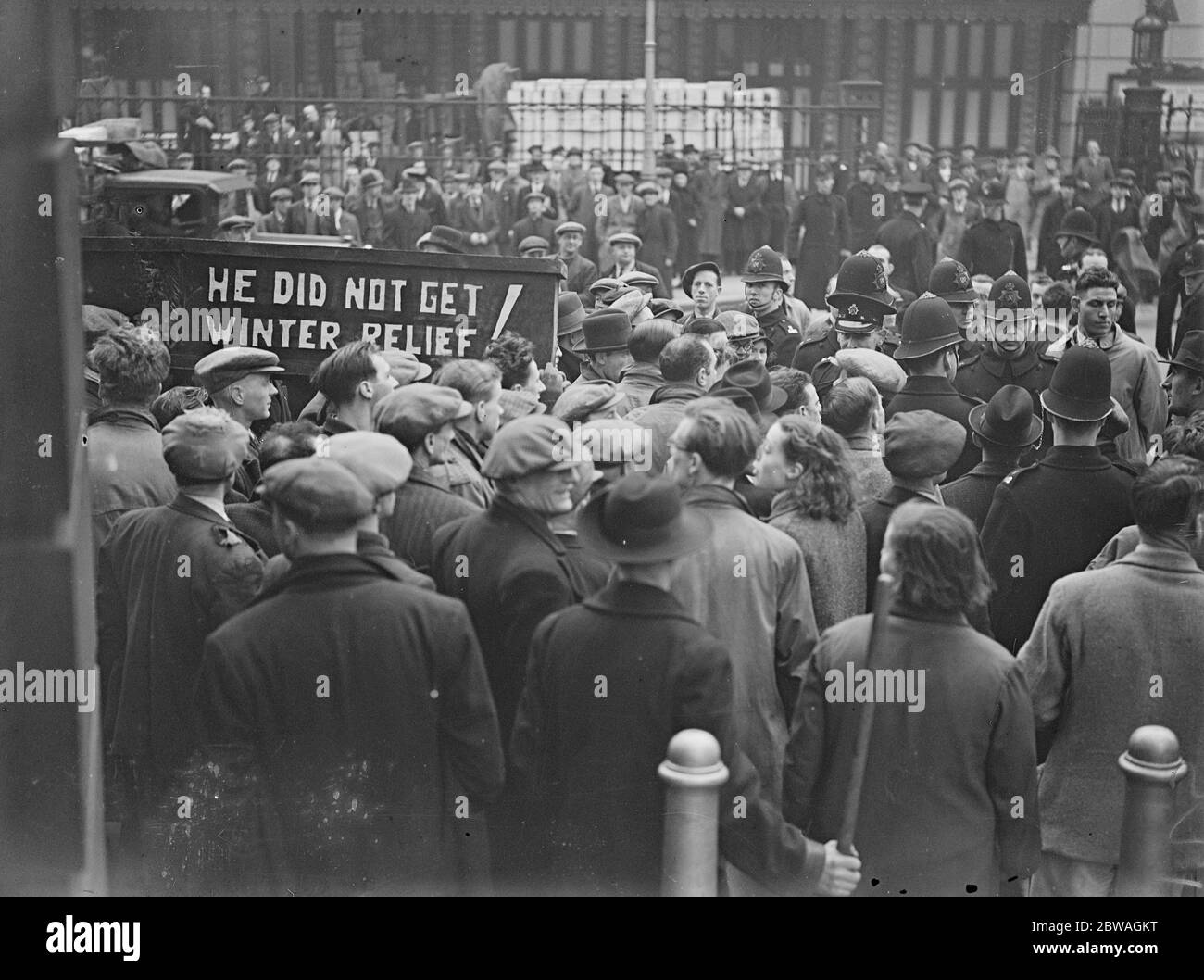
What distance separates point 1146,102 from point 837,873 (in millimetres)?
8472

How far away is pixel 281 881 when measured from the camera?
4098 millimetres

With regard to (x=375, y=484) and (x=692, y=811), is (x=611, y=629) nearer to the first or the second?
(x=692, y=811)

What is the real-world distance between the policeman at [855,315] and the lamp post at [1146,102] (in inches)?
73.2

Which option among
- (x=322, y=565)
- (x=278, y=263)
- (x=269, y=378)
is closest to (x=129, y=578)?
(x=322, y=565)

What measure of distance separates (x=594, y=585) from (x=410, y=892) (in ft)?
3.30

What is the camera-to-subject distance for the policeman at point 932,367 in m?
5.69

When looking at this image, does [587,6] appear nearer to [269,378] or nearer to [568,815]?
[269,378]

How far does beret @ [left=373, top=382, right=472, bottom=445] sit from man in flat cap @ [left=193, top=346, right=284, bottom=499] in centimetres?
70

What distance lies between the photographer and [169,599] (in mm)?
4148

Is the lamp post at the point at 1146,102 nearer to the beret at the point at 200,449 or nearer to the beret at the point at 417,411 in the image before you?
the beret at the point at 417,411

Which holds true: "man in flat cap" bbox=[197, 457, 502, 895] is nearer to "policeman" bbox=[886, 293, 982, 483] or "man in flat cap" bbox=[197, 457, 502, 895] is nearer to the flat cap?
the flat cap

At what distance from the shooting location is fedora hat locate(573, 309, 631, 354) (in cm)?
619

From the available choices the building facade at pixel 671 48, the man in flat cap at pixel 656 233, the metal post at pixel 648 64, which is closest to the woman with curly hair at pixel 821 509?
the metal post at pixel 648 64

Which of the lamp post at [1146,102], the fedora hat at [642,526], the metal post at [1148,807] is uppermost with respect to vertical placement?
the lamp post at [1146,102]
